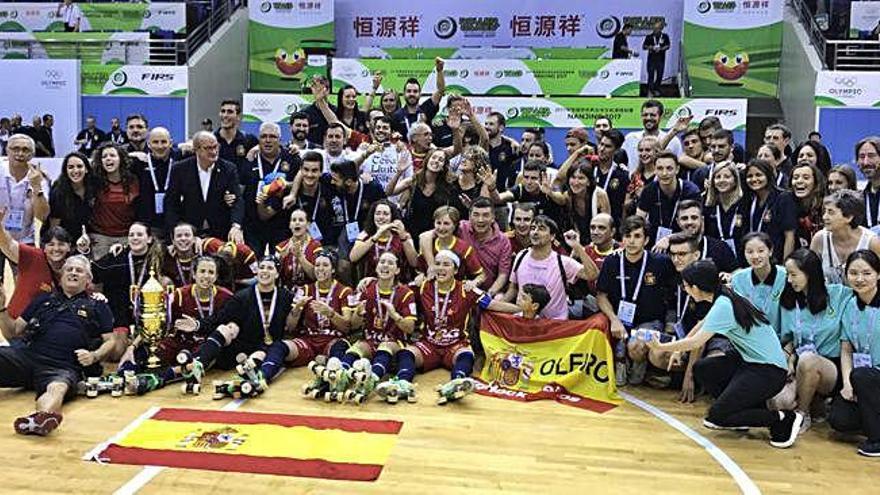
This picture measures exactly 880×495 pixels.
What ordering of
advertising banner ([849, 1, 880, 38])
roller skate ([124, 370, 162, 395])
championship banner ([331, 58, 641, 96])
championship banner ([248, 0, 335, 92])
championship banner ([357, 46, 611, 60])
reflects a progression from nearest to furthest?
1. roller skate ([124, 370, 162, 395])
2. championship banner ([331, 58, 641, 96])
3. advertising banner ([849, 1, 880, 38])
4. championship banner ([357, 46, 611, 60])
5. championship banner ([248, 0, 335, 92])

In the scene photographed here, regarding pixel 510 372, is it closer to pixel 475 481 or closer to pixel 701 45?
pixel 475 481

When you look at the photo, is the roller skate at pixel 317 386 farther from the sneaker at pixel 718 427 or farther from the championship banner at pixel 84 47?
the championship banner at pixel 84 47

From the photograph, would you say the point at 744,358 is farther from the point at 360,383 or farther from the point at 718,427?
the point at 360,383

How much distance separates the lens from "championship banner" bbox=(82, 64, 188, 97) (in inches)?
612

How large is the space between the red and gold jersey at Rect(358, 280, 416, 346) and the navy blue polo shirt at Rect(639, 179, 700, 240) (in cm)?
200

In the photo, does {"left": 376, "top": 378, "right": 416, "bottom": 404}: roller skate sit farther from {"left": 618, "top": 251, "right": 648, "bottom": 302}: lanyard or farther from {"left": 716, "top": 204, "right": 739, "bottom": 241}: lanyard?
{"left": 716, "top": 204, "right": 739, "bottom": 241}: lanyard

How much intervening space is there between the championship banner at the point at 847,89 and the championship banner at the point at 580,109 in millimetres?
1195

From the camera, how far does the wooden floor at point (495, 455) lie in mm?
4168

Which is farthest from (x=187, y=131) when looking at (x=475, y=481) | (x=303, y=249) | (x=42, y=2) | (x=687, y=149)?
(x=475, y=481)

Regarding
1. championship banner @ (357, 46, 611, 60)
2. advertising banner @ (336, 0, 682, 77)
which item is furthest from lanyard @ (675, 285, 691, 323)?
advertising banner @ (336, 0, 682, 77)

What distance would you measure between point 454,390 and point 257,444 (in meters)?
1.43

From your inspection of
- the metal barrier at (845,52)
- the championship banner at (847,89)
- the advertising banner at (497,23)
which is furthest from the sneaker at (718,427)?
the advertising banner at (497,23)

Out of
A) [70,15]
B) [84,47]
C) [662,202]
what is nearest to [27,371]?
[662,202]

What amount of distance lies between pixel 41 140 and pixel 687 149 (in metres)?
12.0
